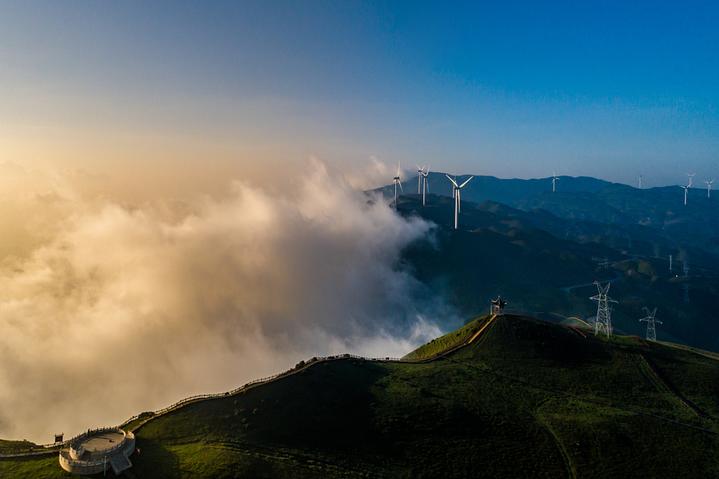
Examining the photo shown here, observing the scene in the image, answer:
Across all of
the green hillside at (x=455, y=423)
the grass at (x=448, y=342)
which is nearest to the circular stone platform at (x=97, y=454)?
the green hillside at (x=455, y=423)

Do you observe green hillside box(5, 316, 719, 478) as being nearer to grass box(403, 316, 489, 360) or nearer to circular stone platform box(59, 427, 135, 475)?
circular stone platform box(59, 427, 135, 475)

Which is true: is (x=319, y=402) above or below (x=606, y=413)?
above

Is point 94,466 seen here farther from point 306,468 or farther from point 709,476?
point 709,476

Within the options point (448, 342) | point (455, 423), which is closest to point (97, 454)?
point (455, 423)

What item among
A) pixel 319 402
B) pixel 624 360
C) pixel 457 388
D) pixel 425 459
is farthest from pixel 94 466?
pixel 624 360

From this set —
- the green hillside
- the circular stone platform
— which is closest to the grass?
the green hillside

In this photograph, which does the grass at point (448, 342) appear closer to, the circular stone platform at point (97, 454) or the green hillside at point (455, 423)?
the green hillside at point (455, 423)
